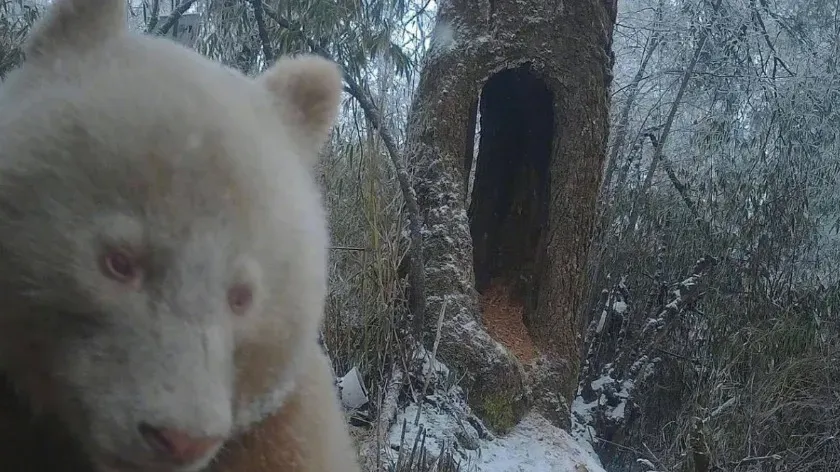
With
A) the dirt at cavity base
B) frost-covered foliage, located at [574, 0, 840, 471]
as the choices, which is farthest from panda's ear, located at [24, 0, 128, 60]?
frost-covered foliage, located at [574, 0, 840, 471]

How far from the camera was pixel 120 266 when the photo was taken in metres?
0.54

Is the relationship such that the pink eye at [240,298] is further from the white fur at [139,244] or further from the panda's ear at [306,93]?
the panda's ear at [306,93]

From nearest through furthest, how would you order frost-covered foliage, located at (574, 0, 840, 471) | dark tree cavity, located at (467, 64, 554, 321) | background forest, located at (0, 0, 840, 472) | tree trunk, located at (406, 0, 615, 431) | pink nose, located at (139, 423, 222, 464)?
pink nose, located at (139, 423, 222, 464)
tree trunk, located at (406, 0, 615, 431)
dark tree cavity, located at (467, 64, 554, 321)
background forest, located at (0, 0, 840, 472)
frost-covered foliage, located at (574, 0, 840, 471)

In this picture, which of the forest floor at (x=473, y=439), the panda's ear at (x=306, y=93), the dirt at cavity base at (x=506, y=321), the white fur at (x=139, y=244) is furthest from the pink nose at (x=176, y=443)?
the dirt at cavity base at (x=506, y=321)

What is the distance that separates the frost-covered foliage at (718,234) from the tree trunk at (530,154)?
1678 millimetres

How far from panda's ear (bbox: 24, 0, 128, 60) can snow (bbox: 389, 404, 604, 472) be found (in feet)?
6.09

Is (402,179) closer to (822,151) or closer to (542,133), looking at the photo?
(542,133)

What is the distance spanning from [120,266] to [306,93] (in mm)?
284

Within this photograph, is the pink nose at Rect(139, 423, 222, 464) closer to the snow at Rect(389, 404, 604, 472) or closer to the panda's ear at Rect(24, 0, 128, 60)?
the panda's ear at Rect(24, 0, 128, 60)

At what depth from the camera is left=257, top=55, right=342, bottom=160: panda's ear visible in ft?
2.41

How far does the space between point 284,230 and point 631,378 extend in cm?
471

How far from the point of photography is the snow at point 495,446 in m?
2.46

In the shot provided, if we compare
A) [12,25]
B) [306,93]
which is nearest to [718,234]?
Result: [12,25]

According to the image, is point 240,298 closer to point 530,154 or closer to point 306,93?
point 306,93
